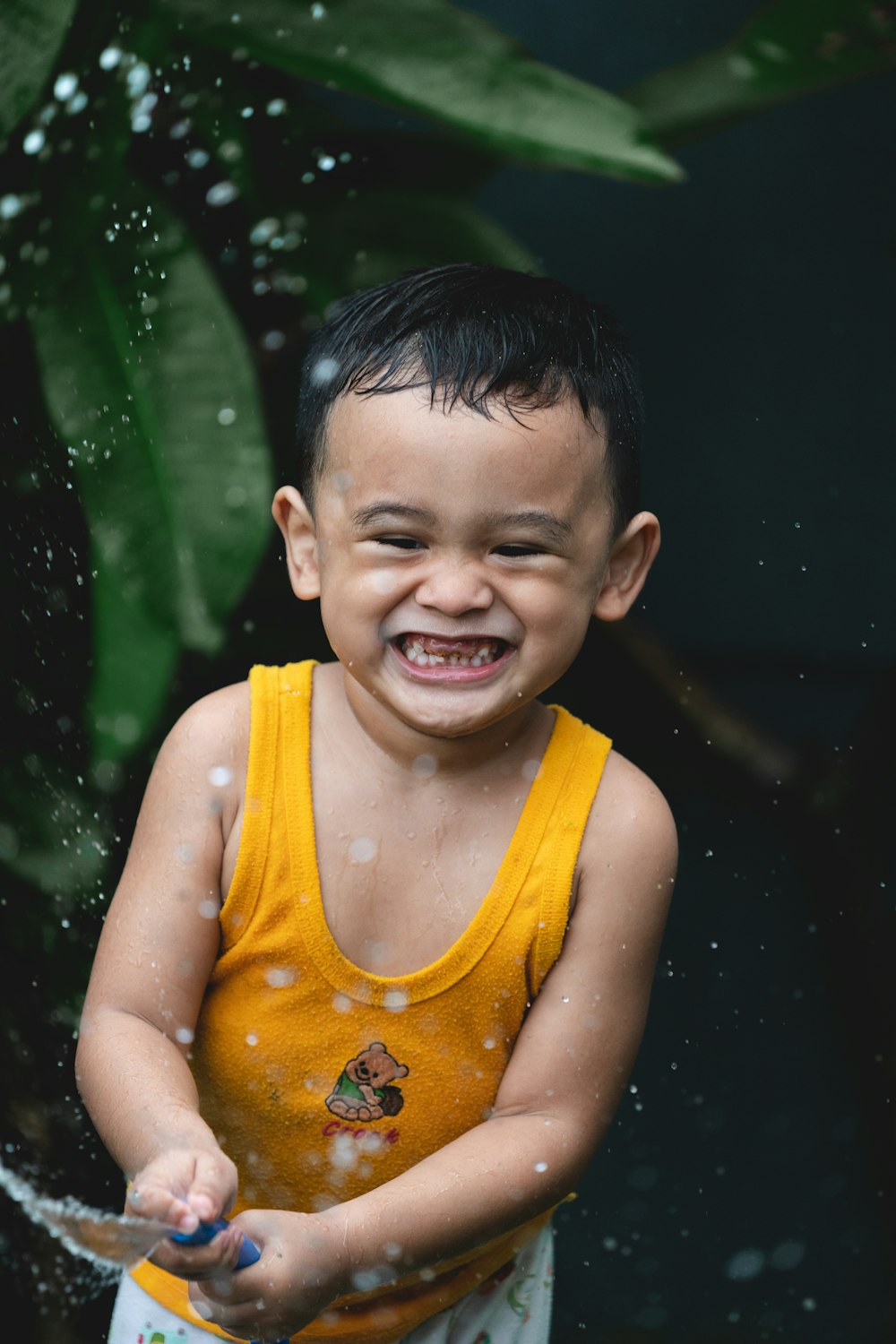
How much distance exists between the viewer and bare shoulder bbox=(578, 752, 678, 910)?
4.00ft

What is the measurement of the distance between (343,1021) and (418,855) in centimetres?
15

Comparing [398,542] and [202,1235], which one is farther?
[398,542]

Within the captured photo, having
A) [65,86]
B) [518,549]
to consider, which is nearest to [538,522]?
[518,549]

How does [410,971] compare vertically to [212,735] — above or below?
below

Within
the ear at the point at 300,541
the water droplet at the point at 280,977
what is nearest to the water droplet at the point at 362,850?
the water droplet at the point at 280,977

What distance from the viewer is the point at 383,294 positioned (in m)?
1.21

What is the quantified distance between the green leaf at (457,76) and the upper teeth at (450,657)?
77cm

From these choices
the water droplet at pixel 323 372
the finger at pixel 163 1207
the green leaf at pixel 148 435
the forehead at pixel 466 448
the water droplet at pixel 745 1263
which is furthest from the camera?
the water droplet at pixel 745 1263

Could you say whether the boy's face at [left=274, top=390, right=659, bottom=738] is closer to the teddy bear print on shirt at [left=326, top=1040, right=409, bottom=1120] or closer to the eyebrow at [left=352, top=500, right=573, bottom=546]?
the eyebrow at [left=352, top=500, right=573, bottom=546]

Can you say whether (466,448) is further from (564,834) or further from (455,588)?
(564,834)

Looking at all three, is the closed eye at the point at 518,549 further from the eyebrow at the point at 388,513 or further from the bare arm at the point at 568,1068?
the bare arm at the point at 568,1068

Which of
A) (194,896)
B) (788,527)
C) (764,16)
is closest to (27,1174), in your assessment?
(194,896)

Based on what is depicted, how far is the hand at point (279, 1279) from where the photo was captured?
1.00 metres

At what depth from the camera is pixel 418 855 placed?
1234mm
